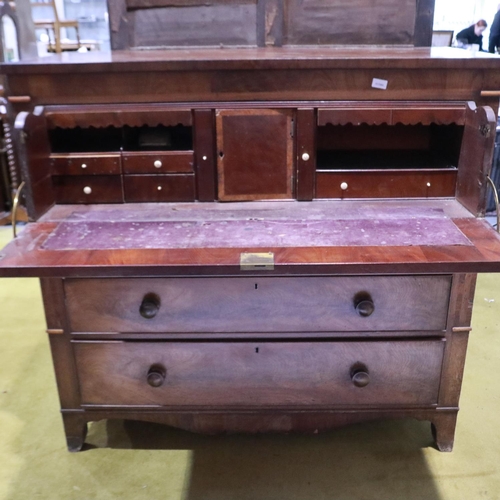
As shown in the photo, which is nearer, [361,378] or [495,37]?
[361,378]

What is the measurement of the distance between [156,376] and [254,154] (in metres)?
0.63

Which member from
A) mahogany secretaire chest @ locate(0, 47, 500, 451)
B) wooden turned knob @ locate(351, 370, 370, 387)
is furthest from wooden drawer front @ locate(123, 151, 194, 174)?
wooden turned knob @ locate(351, 370, 370, 387)

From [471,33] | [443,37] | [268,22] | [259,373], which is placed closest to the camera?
[259,373]

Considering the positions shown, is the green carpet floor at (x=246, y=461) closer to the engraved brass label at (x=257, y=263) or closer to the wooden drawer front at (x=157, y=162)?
the engraved brass label at (x=257, y=263)

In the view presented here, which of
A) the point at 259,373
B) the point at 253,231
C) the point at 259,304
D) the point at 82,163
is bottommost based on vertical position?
the point at 259,373

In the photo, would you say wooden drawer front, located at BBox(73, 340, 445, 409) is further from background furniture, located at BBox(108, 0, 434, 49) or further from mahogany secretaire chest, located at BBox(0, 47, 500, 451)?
background furniture, located at BBox(108, 0, 434, 49)

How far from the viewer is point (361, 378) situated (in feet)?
4.35

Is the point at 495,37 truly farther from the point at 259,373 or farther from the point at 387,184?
the point at 259,373

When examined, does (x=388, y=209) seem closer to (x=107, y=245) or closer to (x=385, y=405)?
(x=385, y=405)

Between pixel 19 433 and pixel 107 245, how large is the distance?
75cm

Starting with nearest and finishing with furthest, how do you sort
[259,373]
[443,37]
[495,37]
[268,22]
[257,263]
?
[257,263] → [259,373] → [268,22] → [443,37] → [495,37]

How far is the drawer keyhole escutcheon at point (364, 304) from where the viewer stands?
4.16 ft

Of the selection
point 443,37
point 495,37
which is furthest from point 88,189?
point 495,37

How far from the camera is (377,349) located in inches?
53.1
